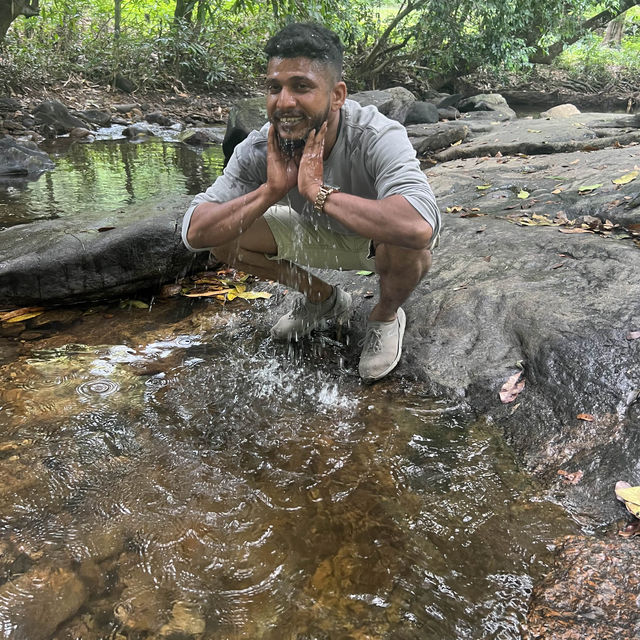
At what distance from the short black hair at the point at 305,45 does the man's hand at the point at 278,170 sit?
0.30 meters

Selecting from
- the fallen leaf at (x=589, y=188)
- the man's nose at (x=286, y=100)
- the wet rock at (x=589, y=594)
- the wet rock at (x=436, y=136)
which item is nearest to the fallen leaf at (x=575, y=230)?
the fallen leaf at (x=589, y=188)

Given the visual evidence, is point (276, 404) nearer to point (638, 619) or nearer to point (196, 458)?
point (196, 458)

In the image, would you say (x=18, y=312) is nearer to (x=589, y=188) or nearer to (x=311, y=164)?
(x=311, y=164)

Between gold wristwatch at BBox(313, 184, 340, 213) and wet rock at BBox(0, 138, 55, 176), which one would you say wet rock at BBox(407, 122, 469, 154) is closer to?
wet rock at BBox(0, 138, 55, 176)

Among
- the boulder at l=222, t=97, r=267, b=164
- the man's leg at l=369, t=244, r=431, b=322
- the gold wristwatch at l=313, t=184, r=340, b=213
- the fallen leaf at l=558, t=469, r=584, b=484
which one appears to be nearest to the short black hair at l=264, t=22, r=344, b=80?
the gold wristwatch at l=313, t=184, r=340, b=213

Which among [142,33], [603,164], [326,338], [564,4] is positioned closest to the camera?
[326,338]

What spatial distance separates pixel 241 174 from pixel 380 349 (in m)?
1.05

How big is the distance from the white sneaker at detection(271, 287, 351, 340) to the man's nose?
3.27ft

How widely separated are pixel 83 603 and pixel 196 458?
2.12ft

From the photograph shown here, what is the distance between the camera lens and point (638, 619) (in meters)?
1.38

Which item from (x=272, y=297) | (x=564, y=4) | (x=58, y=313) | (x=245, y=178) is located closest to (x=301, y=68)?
(x=245, y=178)

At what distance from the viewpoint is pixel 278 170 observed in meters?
2.29

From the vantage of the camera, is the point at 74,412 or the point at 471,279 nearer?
the point at 74,412

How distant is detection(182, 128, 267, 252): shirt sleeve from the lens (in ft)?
8.27
